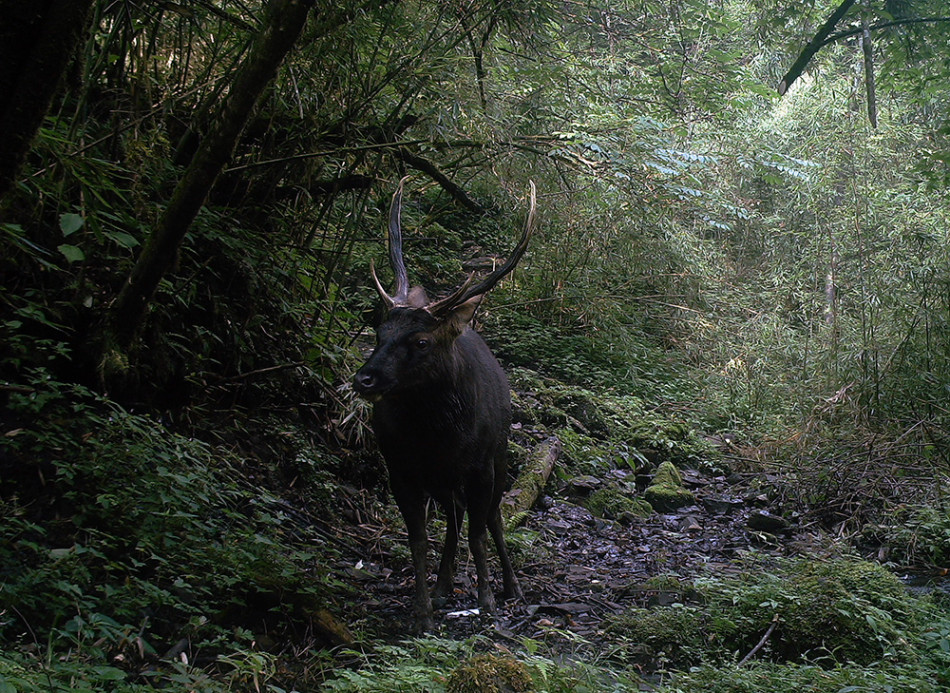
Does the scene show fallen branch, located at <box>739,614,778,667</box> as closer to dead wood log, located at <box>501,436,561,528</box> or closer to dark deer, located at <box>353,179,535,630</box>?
dark deer, located at <box>353,179,535,630</box>

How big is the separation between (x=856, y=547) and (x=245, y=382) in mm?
5110

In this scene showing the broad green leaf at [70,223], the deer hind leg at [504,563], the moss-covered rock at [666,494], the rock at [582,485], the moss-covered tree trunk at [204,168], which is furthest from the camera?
the moss-covered rock at [666,494]

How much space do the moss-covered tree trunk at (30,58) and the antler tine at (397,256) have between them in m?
2.98

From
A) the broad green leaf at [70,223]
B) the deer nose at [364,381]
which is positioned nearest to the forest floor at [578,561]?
the deer nose at [364,381]

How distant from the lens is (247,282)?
6262 mm

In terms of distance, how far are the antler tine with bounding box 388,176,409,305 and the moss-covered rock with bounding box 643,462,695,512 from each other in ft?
13.5

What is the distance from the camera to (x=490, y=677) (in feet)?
10.9

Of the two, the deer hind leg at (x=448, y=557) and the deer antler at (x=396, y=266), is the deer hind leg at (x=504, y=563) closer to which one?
the deer hind leg at (x=448, y=557)

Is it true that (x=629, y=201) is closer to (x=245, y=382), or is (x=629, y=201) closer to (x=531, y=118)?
(x=531, y=118)

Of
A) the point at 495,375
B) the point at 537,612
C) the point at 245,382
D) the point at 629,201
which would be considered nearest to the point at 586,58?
the point at 629,201

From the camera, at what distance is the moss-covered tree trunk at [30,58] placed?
90.3 inches

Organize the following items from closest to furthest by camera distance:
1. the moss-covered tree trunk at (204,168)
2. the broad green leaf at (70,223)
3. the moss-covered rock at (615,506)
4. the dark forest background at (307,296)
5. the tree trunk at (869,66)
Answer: the broad green leaf at (70,223) < the dark forest background at (307,296) < the moss-covered tree trunk at (204,168) < the moss-covered rock at (615,506) < the tree trunk at (869,66)

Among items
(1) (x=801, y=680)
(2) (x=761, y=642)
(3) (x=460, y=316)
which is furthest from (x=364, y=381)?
(1) (x=801, y=680)

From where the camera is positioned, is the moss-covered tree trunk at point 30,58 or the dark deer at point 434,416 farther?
the dark deer at point 434,416
